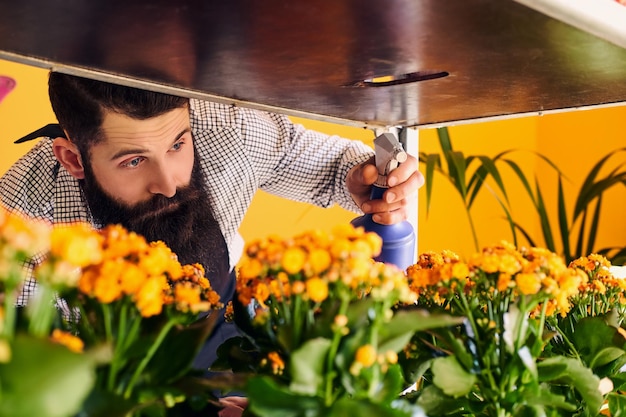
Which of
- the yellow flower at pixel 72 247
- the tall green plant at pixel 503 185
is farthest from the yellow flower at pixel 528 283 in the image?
the tall green plant at pixel 503 185

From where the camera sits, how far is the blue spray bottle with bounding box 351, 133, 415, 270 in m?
1.04

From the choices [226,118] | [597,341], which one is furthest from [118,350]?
[226,118]

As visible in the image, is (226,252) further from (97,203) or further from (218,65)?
(218,65)

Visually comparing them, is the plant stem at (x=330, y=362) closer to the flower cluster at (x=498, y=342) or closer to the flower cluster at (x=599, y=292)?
the flower cluster at (x=498, y=342)

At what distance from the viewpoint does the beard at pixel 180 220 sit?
3.69 feet

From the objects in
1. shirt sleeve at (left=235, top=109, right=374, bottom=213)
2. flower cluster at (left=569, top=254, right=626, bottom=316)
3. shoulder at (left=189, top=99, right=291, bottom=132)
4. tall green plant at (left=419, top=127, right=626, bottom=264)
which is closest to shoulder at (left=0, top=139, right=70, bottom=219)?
shoulder at (left=189, top=99, right=291, bottom=132)

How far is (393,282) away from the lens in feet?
1.48

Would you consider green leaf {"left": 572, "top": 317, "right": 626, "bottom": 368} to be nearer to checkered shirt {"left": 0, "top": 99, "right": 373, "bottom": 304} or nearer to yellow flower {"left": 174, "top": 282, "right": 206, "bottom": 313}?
yellow flower {"left": 174, "top": 282, "right": 206, "bottom": 313}

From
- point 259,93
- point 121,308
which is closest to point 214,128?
point 259,93

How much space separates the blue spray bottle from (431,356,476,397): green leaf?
0.50 metres

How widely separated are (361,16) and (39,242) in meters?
0.31

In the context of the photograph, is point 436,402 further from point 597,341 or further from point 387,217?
point 387,217

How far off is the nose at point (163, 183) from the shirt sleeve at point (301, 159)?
21 cm

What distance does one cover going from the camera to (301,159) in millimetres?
1438
